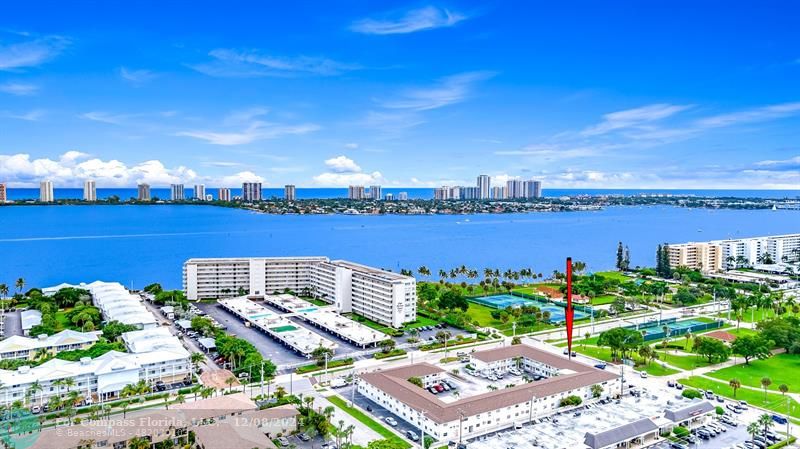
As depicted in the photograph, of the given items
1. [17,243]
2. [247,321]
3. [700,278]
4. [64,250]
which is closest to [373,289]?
[247,321]

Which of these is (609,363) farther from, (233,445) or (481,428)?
(233,445)

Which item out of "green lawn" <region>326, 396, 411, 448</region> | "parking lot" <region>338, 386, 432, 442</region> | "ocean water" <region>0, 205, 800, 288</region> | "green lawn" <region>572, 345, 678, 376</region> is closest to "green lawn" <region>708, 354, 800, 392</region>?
"green lawn" <region>572, 345, 678, 376</region>

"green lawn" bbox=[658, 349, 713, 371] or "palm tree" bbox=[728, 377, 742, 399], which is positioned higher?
"palm tree" bbox=[728, 377, 742, 399]

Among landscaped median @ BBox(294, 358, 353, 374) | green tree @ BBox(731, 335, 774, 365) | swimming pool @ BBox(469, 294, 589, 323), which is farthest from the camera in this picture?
swimming pool @ BBox(469, 294, 589, 323)

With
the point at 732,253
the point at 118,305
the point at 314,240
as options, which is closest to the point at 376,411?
the point at 118,305

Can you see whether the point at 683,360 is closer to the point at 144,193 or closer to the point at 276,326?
the point at 276,326

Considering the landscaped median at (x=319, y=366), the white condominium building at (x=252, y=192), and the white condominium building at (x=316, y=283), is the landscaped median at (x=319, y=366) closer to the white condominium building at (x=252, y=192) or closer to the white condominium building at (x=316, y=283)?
the white condominium building at (x=316, y=283)

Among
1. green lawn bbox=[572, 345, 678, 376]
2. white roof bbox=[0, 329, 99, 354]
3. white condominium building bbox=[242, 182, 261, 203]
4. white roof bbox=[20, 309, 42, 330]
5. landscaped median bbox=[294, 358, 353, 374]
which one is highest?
white condominium building bbox=[242, 182, 261, 203]

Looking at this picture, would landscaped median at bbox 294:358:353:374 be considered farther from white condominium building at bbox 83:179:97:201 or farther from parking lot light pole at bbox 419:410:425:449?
white condominium building at bbox 83:179:97:201

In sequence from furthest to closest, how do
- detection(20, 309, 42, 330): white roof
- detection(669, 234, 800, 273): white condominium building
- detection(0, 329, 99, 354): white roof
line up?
detection(669, 234, 800, 273): white condominium building, detection(20, 309, 42, 330): white roof, detection(0, 329, 99, 354): white roof
